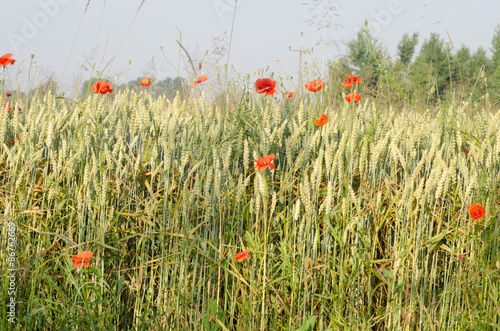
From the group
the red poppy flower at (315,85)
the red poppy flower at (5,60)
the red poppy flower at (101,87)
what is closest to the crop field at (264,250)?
the red poppy flower at (315,85)

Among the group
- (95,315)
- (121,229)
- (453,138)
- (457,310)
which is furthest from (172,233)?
(453,138)

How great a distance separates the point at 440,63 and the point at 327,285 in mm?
41246

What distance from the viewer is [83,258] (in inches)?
53.3

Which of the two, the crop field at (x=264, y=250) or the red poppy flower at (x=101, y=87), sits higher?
the red poppy flower at (x=101, y=87)

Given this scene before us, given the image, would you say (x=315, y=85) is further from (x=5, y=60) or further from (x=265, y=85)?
(x=5, y=60)

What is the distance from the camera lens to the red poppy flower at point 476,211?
1347mm

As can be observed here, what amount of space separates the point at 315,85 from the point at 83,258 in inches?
48.8

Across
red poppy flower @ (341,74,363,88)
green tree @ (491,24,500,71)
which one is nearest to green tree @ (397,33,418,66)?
green tree @ (491,24,500,71)

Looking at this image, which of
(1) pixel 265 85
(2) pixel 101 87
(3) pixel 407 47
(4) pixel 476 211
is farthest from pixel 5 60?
(3) pixel 407 47

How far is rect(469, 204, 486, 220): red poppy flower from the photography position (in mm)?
1347

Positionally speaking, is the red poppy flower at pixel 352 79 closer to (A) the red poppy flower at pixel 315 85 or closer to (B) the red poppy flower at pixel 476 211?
(A) the red poppy flower at pixel 315 85

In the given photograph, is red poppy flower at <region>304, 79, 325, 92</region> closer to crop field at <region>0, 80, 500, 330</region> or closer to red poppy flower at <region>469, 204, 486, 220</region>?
crop field at <region>0, 80, 500, 330</region>

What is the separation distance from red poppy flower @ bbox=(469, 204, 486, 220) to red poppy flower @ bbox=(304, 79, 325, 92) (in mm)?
876

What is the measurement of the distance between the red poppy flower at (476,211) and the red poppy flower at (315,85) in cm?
88
